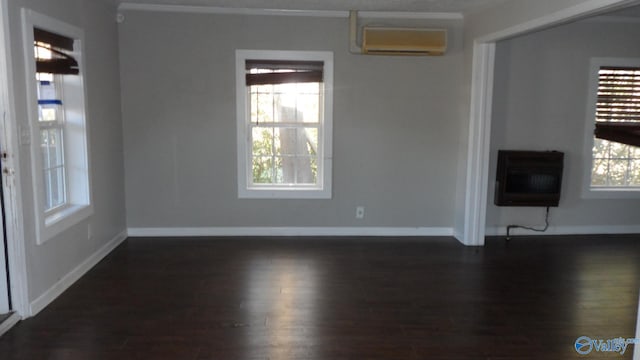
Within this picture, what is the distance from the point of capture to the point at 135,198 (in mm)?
5414

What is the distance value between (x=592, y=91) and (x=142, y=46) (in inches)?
192

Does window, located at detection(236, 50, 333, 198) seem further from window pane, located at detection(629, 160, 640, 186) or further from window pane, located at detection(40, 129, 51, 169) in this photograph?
window pane, located at detection(629, 160, 640, 186)

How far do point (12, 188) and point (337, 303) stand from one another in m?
2.32

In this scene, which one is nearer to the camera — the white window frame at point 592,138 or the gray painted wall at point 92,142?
the gray painted wall at point 92,142

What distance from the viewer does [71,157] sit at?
4238 millimetres

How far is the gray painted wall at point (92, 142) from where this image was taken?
3305mm

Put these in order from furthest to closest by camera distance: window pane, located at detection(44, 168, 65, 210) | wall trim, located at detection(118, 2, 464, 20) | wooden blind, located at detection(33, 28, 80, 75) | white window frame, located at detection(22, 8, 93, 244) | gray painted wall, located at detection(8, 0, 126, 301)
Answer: wall trim, located at detection(118, 2, 464, 20) < window pane, located at detection(44, 168, 65, 210) < wooden blind, located at detection(33, 28, 80, 75) < white window frame, located at detection(22, 8, 93, 244) < gray painted wall, located at detection(8, 0, 126, 301)

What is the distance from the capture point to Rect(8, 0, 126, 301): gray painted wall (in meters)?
3.30

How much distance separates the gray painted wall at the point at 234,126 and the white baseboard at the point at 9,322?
2.22 metres

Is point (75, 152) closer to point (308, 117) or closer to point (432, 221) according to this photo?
point (308, 117)

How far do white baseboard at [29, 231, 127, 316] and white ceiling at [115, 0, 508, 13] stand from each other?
2435mm

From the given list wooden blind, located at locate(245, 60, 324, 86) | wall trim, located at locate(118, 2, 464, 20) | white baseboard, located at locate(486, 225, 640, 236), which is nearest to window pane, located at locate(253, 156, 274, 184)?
wooden blind, located at locate(245, 60, 324, 86)

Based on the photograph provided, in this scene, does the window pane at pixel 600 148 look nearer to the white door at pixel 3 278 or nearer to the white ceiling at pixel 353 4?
the white ceiling at pixel 353 4

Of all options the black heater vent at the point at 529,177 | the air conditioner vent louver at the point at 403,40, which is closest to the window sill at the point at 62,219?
the air conditioner vent louver at the point at 403,40
